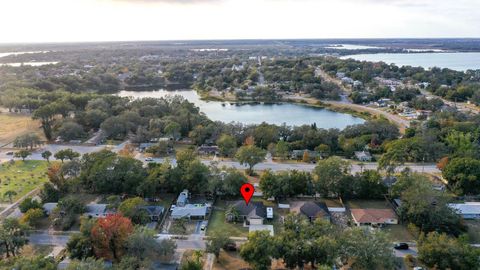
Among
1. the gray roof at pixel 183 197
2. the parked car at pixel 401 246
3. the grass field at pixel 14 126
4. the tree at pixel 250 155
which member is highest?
the tree at pixel 250 155

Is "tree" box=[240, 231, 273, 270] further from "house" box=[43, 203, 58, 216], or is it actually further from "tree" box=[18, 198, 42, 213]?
"tree" box=[18, 198, 42, 213]

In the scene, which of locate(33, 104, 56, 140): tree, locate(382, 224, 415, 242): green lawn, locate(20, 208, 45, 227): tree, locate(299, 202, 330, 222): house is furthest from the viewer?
locate(33, 104, 56, 140): tree

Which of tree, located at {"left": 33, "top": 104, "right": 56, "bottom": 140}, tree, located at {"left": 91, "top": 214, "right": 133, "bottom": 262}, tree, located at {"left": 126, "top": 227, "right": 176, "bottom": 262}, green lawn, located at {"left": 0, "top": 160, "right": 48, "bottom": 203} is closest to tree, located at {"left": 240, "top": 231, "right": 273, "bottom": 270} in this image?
tree, located at {"left": 126, "top": 227, "right": 176, "bottom": 262}

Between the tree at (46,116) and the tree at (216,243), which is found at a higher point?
the tree at (46,116)

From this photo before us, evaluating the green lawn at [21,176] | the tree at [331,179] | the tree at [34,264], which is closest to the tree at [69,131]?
the green lawn at [21,176]

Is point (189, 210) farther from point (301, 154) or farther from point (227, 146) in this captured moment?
point (301, 154)

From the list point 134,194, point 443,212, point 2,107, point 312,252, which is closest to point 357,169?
point 443,212

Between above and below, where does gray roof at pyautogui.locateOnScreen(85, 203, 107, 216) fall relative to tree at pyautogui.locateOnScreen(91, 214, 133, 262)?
below

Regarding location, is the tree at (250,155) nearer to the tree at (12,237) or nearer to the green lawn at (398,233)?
the green lawn at (398,233)
